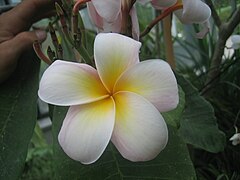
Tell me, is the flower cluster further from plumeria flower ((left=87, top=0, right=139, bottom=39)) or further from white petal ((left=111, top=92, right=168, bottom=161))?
white petal ((left=111, top=92, right=168, bottom=161))

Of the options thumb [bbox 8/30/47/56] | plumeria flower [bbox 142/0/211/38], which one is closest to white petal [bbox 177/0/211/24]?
plumeria flower [bbox 142/0/211/38]

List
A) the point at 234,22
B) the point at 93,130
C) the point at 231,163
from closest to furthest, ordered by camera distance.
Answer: the point at 93,130 → the point at 234,22 → the point at 231,163

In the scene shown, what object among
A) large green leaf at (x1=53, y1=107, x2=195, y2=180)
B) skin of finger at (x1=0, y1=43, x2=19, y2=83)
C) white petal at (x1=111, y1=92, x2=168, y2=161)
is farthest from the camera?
skin of finger at (x1=0, y1=43, x2=19, y2=83)

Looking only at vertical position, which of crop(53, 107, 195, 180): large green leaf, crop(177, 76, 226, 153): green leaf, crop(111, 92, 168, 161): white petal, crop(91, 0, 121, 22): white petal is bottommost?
crop(177, 76, 226, 153): green leaf

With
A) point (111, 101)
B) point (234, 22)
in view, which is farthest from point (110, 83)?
point (234, 22)

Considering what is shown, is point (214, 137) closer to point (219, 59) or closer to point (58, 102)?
point (219, 59)

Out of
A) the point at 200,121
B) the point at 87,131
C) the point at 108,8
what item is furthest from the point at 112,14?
the point at 200,121

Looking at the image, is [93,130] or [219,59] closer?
[93,130]
